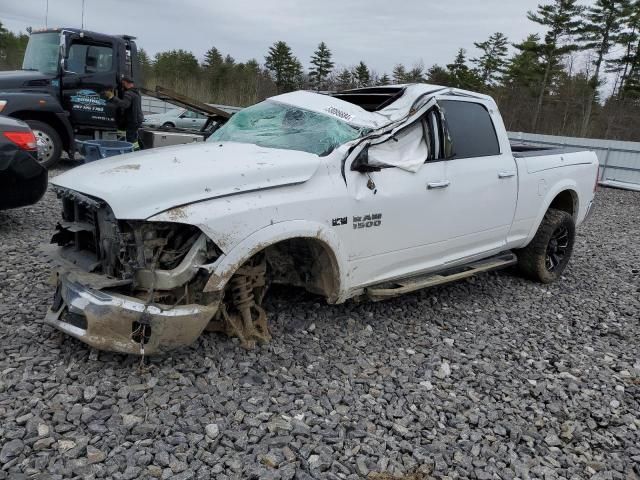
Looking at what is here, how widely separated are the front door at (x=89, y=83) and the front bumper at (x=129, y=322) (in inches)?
329

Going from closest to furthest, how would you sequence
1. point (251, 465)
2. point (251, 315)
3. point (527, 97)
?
point (251, 465) → point (251, 315) → point (527, 97)

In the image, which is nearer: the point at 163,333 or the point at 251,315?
the point at 163,333

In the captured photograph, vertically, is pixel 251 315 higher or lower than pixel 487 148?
lower

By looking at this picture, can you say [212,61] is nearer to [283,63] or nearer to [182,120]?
[283,63]

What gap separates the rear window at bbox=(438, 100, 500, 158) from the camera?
4.46m

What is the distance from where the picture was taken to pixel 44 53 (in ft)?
33.9

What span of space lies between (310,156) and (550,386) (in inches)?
87.6

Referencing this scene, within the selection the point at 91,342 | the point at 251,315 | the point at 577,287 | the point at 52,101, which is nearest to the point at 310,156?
the point at 251,315

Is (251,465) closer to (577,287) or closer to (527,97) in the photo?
(577,287)

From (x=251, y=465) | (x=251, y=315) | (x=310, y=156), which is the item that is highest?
(x=310, y=156)

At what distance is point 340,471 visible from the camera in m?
2.55

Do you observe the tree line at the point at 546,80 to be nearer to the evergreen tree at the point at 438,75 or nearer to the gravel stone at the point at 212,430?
the evergreen tree at the point at 438,75

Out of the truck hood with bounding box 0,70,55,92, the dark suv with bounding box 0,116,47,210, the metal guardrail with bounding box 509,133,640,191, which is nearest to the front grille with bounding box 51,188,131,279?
the dark suv with bounding box 0,116,47,210

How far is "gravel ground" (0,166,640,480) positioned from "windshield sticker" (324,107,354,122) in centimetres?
151
